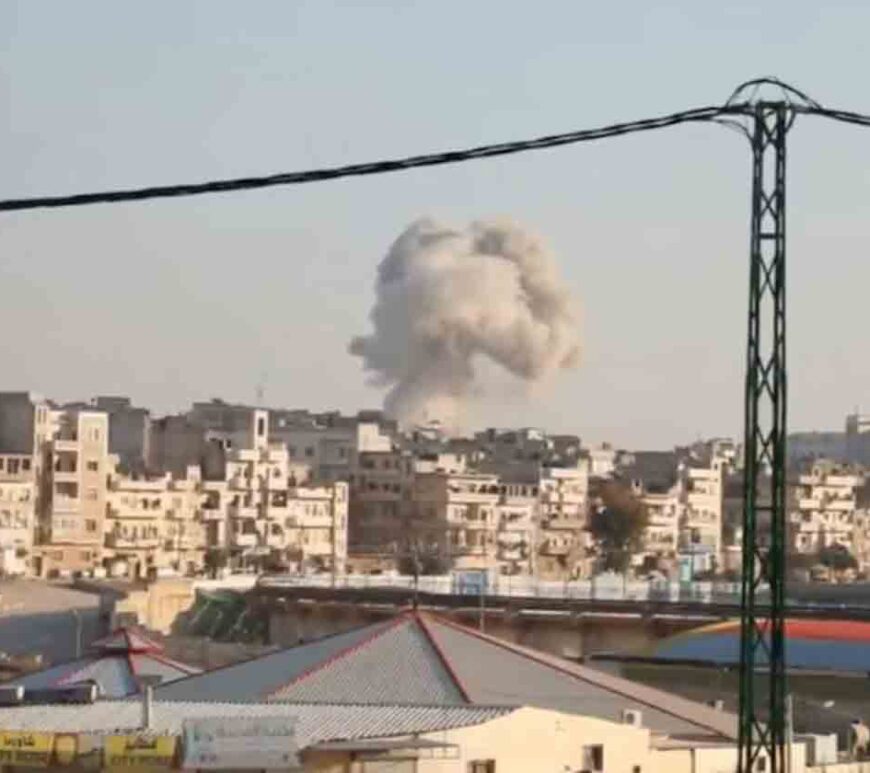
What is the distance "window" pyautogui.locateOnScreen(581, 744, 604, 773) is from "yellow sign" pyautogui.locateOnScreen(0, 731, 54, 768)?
4.72 meters

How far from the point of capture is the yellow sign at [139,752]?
2114 centimetres

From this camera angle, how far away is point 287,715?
23.1 m

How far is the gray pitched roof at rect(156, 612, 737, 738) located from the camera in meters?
28.0

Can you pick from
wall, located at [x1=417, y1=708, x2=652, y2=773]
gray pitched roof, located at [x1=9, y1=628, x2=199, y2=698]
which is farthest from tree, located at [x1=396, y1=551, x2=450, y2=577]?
wall, located at [x1=417, y1=708, x2=652, y2=773]

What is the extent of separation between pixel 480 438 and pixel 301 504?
2446 centimetres

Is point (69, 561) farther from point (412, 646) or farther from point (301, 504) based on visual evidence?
point (412, 646)

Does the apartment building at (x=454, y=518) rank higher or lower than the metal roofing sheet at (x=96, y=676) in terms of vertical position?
higher

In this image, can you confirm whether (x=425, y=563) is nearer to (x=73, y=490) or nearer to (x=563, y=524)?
(x=563, y=524)

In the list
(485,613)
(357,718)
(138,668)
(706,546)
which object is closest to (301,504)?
(706,546)

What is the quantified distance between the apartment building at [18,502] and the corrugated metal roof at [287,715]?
52.4m

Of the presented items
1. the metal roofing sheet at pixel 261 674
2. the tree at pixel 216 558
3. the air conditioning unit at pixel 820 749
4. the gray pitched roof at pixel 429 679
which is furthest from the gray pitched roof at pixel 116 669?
the tree at pixel 216 558

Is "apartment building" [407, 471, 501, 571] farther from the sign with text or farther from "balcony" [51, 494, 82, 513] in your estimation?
the sign with text

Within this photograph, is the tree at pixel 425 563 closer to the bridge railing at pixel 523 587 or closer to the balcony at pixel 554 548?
the bridge railing at pixel 523 587

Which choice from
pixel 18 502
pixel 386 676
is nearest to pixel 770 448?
pixel 386 676
